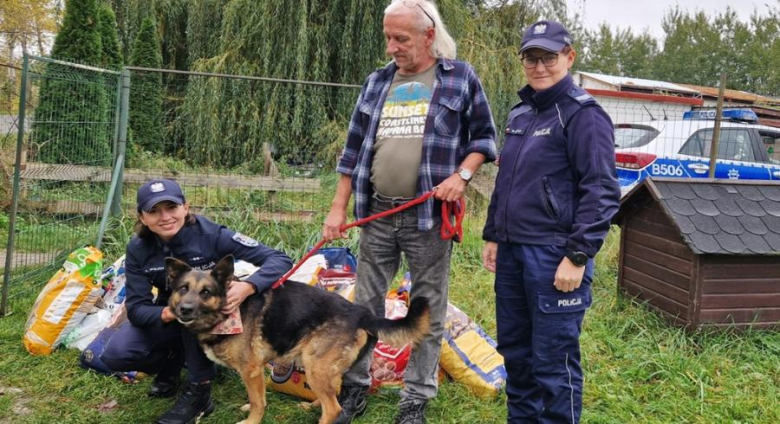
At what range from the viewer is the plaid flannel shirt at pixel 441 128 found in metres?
→ 2.59

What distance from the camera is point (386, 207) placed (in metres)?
2.73

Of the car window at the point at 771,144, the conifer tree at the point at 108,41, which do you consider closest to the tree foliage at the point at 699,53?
the car window at the point at 771,144

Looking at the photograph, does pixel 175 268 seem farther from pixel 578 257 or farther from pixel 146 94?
pixel 146 94

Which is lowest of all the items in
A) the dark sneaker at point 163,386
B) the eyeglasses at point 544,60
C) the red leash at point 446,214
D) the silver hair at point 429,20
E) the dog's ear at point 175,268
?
the dark sneaker at point 163,386

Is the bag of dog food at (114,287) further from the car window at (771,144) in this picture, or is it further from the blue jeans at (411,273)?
the car window at (771,144)

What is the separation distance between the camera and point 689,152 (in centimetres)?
793

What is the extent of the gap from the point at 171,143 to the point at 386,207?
4.80 m

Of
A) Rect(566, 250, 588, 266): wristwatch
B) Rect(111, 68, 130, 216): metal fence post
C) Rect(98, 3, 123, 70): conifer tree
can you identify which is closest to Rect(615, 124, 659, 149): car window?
Rect(111, 68, 130, 216): metal fence post

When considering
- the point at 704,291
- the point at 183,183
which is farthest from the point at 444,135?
the point at 183,183

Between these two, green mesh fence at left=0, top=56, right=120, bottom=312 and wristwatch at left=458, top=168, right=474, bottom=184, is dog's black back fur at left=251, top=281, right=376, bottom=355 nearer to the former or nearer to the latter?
wristwatch at left=458, top=168, right=474, bottom=184

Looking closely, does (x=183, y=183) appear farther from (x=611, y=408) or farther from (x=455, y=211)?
(x=611, y=408)

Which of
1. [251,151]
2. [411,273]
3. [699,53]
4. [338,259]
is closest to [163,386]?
[338,259]

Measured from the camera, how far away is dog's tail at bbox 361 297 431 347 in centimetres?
249

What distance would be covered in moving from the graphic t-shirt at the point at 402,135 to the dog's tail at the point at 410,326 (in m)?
0.52
